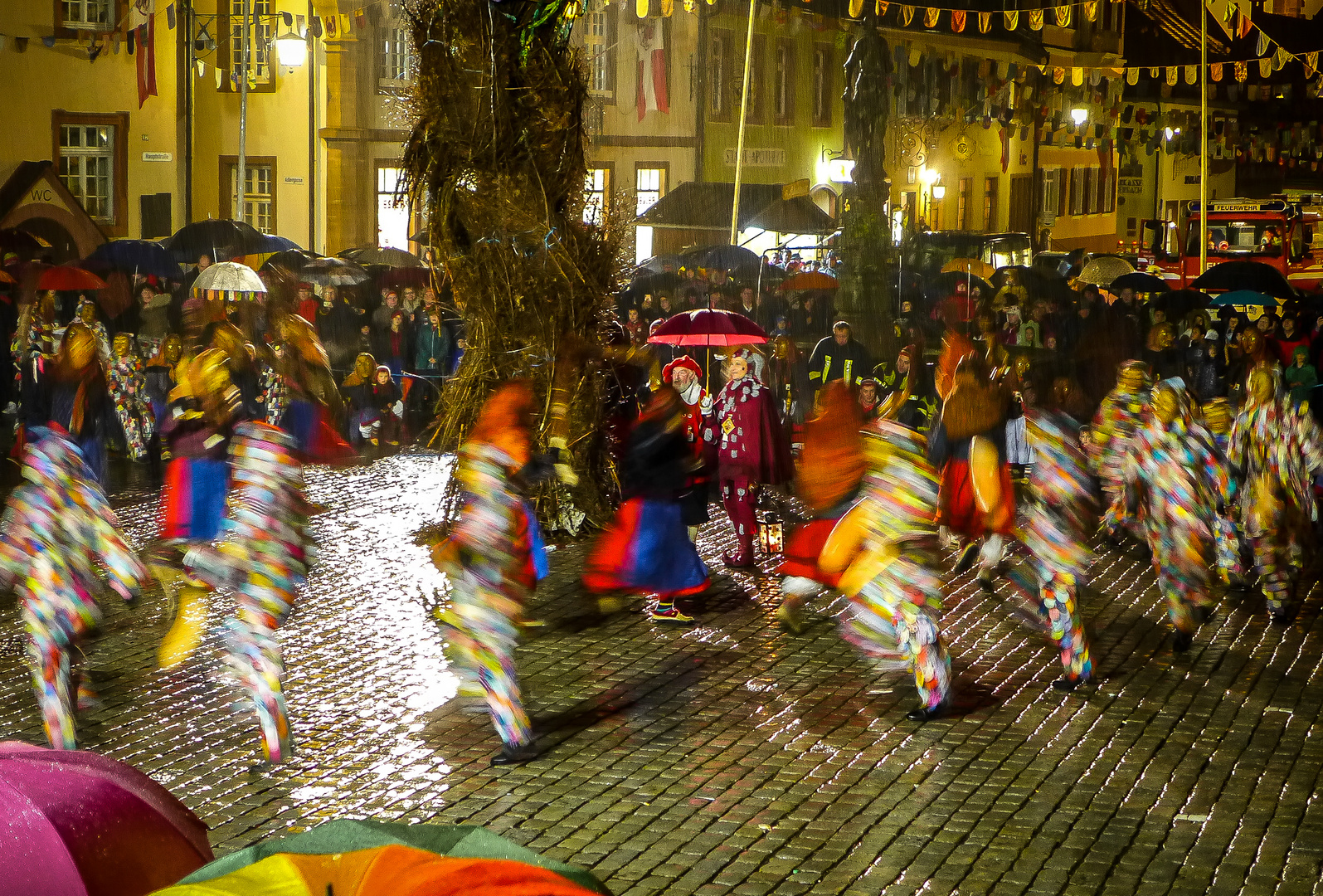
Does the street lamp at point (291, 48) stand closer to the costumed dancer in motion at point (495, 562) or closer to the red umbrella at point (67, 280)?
the red umbrella at point (67, 280)

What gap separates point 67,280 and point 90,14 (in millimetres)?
14174

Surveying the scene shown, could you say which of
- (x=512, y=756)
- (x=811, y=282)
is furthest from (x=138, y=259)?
(x=512, y=756)

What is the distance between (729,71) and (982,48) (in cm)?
975

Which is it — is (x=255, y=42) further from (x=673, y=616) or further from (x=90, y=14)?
(x=673, y=616)

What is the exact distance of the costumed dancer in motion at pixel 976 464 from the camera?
406 inches

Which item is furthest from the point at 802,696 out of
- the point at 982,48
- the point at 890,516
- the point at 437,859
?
the point at 982,48

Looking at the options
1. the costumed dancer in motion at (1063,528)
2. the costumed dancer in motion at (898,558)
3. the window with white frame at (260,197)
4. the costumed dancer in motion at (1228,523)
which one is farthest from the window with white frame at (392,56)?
the costumed dancer in motion at (898,558)

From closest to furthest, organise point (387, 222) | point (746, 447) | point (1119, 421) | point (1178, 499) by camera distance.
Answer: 1. point (1178, 499)
2. point (1119, 421)
3. point (746, 447)
4. point (387, 222)

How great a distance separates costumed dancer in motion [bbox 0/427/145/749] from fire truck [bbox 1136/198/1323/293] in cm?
3092

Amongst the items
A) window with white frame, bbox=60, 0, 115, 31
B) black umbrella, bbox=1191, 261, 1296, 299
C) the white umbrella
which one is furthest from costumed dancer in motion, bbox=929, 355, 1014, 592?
window with white frame, bbox=60, 0, 115, 31

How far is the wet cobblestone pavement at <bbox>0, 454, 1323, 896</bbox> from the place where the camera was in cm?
628

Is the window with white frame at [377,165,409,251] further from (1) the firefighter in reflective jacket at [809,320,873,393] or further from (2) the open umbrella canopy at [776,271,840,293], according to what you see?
(1) the firefighter in reflective jacket at [809,320,873,393]

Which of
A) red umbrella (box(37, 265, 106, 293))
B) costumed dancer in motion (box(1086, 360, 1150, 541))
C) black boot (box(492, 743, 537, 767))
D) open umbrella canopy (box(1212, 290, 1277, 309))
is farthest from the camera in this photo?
open umbrella canopy (box(1212, 290, 1277, 309))

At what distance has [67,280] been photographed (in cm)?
1845
